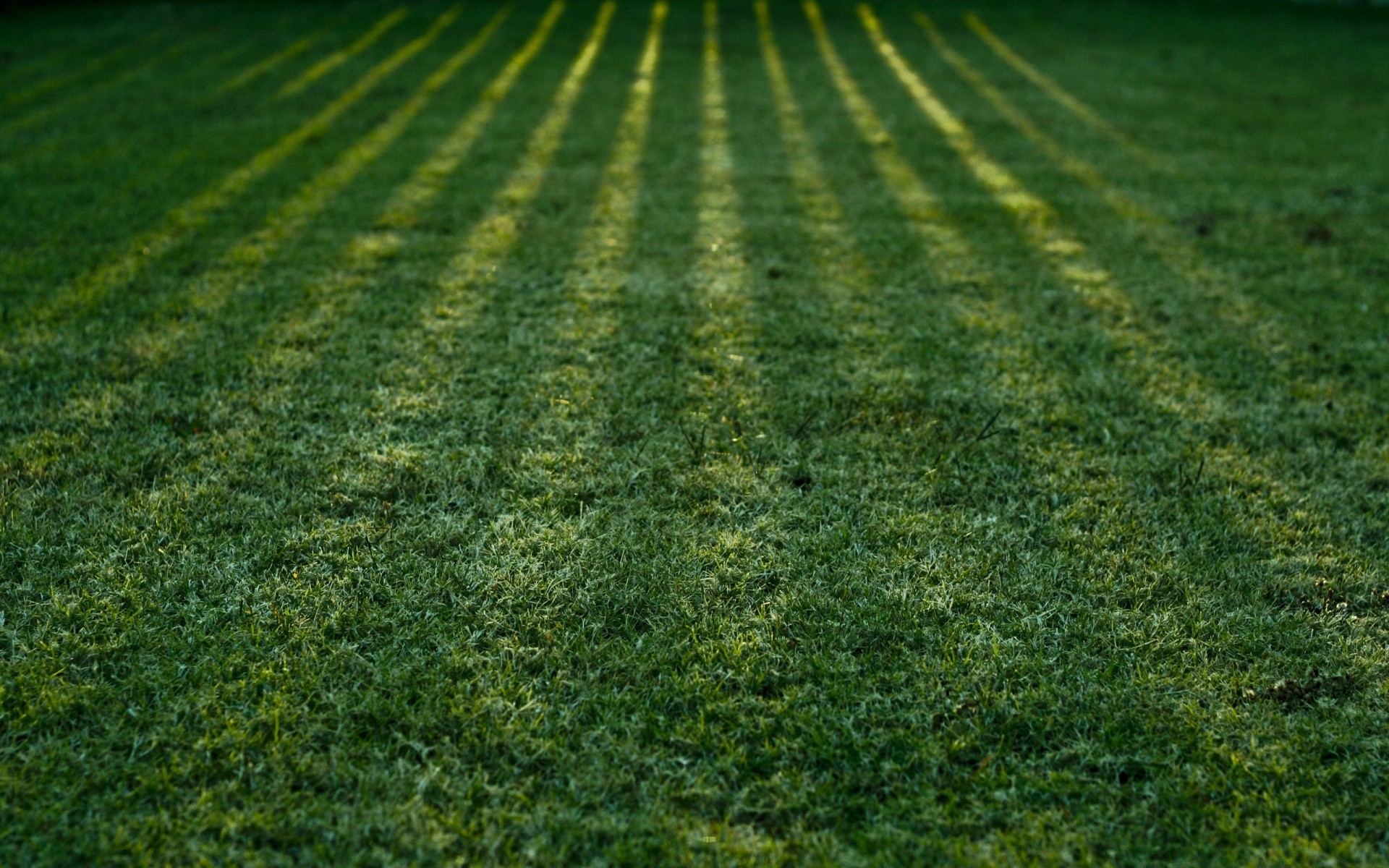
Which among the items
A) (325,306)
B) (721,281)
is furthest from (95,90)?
(721,281)

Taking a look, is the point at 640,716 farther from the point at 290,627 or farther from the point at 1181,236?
the point at 1181,236

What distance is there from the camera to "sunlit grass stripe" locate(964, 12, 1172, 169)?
547cm

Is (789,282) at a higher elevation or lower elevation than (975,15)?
lower

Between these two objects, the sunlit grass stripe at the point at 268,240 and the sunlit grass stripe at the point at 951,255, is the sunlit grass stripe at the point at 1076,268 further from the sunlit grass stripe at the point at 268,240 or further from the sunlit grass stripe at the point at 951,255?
the sunlit grass stripe at the point at 268,240

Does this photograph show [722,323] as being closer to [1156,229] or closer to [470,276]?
[470,276]

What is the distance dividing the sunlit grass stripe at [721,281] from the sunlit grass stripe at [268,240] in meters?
1.67

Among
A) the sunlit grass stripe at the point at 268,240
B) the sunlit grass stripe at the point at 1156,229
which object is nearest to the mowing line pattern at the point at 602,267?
the sunlit grass stripe at the point at 268,240

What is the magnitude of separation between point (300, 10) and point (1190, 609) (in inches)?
443

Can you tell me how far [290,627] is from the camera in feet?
5.80

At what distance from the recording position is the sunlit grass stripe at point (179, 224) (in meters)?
3.18

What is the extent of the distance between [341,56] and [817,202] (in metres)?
5.58

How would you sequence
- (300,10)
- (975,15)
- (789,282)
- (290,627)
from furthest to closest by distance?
(975,15)
(300,10)
(789,282)
(290,627)

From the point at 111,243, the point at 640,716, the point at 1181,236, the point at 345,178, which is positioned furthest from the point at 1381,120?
the point at 111,243

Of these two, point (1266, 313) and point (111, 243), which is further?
point (111, 243)
